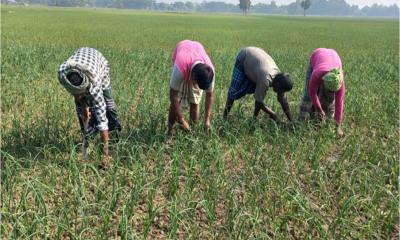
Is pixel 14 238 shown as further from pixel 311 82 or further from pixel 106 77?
pixel 311 82

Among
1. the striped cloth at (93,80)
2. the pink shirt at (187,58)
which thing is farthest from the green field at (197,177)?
the pink shirt at (187,58)

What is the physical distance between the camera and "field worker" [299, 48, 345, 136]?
4.98 m

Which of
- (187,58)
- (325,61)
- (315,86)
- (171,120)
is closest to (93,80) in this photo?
(187,58)

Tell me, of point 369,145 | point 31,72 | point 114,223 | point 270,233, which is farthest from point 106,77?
point 31,72

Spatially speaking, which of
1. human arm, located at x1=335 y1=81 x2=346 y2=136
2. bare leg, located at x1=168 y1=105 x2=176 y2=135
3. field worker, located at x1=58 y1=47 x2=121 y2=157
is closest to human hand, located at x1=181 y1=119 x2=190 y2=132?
A: bare leg, located at x1=168 y1=105 x2=176 y2=135

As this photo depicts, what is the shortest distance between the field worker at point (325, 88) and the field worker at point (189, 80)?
1459mm

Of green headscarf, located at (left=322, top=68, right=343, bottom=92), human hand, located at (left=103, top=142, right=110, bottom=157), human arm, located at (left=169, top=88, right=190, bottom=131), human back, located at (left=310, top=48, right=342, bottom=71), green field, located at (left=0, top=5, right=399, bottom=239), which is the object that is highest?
human back, located at (left=310, top=48, right=342, bottom=71)

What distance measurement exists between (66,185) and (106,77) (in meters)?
1.44

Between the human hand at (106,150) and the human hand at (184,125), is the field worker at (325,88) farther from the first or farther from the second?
the human hand at (106,150)

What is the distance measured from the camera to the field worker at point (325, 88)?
4.98m

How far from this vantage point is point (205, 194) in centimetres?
352

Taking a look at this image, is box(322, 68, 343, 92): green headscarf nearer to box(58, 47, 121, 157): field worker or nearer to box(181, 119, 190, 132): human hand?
box(181, 119, 190, 132): human hand

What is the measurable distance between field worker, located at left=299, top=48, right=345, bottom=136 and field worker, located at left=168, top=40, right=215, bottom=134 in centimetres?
146

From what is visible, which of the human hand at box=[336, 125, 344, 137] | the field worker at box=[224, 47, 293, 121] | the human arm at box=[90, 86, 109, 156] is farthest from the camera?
the human hand at box=[336, 125, 344, 137]
